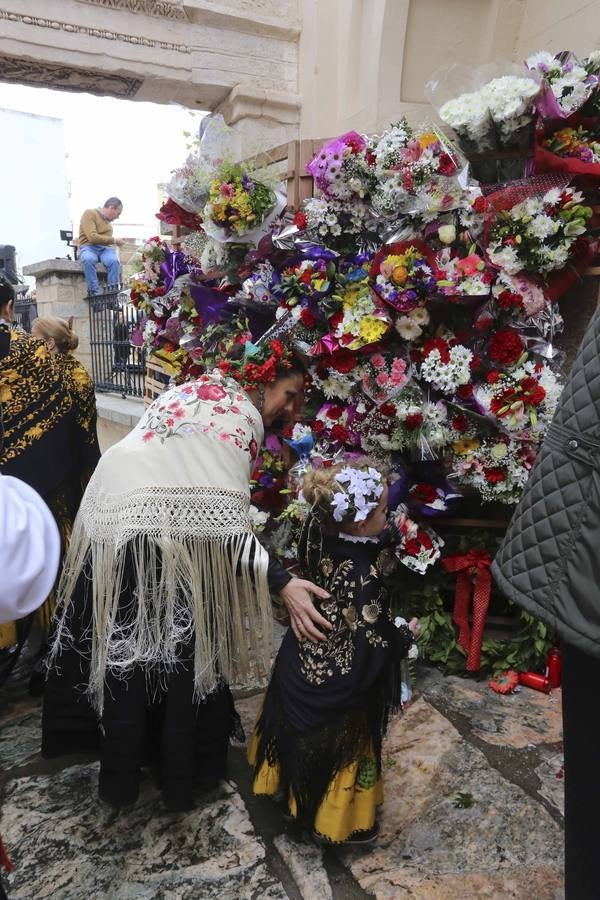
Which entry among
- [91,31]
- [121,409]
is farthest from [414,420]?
[91,31]

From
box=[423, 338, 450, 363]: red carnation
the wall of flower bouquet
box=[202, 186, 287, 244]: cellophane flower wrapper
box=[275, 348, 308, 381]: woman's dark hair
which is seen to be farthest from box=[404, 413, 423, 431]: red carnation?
box=[202, 186, 287, 244]: cellophane flower wrapper

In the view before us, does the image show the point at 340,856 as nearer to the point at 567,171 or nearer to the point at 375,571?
the point at 375,571

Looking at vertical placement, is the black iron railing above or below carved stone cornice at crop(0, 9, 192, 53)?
below

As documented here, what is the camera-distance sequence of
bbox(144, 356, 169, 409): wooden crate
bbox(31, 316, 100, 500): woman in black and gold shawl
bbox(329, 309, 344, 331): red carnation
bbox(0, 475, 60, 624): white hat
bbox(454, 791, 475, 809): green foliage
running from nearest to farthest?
bbox(0, 475, 60, 624): white hat < bbox(454, 791, 475, 809): green foliage < bbox(329, 309, 344, 331): red carnation < bbox(31, 316, 100, 500): woman in black and gold shawl < bbox(144, 356, 169, 409): wooden crate

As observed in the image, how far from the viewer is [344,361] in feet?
9.38

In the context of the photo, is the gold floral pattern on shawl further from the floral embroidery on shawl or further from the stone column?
the stone column

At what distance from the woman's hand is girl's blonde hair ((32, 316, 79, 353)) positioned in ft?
6.94

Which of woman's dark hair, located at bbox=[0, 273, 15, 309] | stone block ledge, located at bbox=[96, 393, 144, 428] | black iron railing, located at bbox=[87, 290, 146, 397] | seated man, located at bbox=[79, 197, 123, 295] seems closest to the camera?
woman's dark hair, located at bbox=[0, 273, 15, 309]

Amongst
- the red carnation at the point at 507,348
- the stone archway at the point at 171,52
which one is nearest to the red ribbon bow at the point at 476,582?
the red carnation at the point at 507,348

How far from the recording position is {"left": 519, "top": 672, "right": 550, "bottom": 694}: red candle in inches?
113

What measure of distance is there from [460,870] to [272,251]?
273cm

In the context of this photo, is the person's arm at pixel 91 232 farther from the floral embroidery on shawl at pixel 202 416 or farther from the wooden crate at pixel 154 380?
the floral embroidery on shawl at pixel 202 416

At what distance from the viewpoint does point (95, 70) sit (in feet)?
20.0

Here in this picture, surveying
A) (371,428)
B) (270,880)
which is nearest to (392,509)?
(371,428)
